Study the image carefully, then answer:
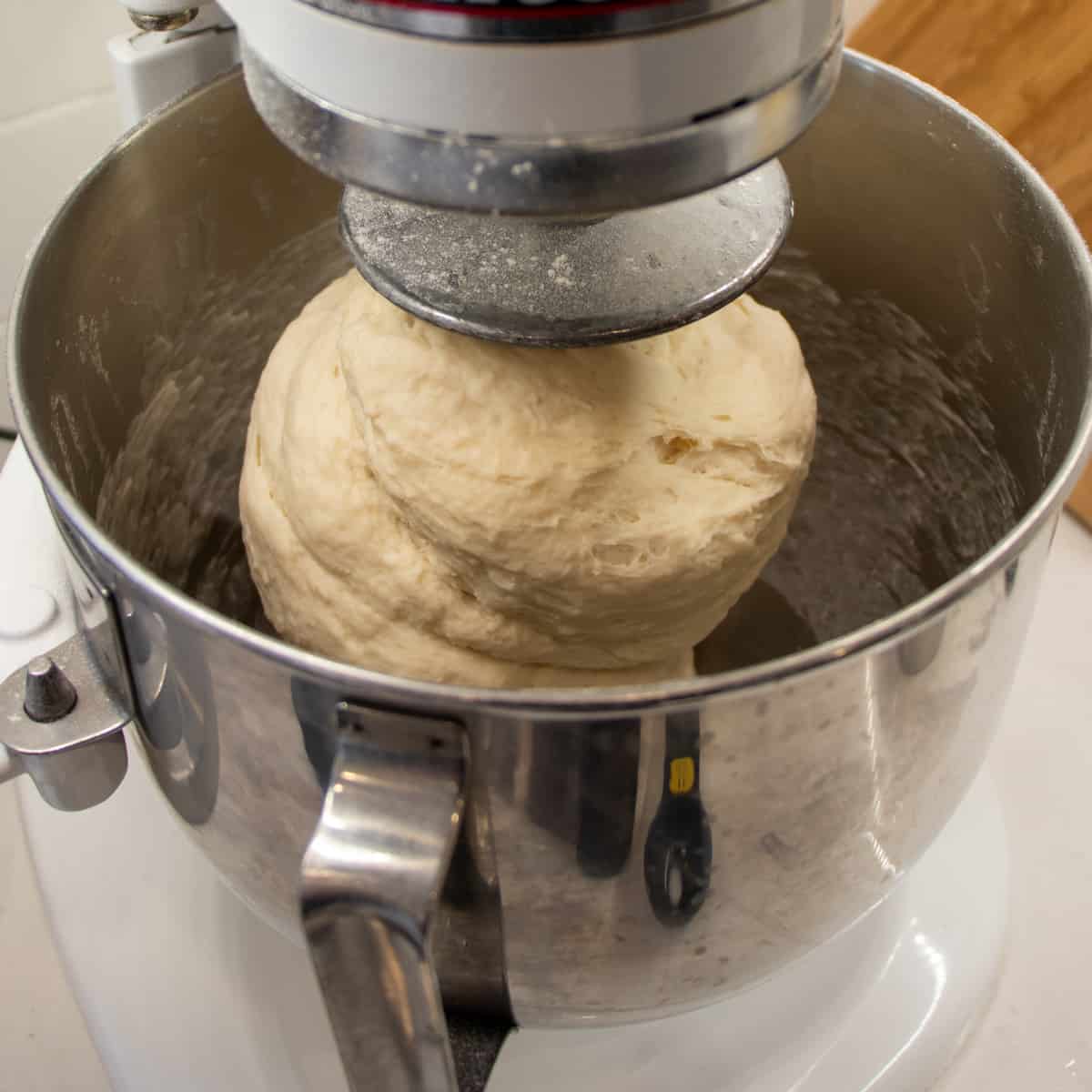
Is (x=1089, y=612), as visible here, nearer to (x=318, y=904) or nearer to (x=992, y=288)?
(x=992, y=288)

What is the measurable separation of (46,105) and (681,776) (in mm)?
793

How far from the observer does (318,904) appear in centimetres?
36

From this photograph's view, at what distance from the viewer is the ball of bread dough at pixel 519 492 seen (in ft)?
1.76

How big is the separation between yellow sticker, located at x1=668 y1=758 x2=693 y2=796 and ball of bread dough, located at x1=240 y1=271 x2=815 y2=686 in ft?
0.50

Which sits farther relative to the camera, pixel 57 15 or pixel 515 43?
pixel 57 15

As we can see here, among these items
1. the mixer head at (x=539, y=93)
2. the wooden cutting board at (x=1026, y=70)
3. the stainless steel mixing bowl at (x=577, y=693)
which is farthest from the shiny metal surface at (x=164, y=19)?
the wooden cutting board at (x=1026, y=70)

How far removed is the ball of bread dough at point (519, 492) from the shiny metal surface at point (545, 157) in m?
0.21

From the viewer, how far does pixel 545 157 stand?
318mm

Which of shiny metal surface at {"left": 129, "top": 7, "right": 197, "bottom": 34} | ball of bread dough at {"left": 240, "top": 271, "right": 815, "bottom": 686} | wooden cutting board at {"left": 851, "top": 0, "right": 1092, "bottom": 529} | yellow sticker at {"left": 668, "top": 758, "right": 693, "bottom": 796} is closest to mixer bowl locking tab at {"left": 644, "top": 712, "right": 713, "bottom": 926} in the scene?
yellow sticker at {"left": 668, "top": 758, "right": 693, "bottom": 796}

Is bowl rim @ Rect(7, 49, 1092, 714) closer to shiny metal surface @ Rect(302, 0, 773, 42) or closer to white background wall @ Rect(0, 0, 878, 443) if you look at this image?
shiny metal surface @ Rect(302, 0, 773, 42)

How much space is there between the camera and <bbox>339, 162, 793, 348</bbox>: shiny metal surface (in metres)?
0.46

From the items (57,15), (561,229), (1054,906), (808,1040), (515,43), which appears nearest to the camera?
(515,43)

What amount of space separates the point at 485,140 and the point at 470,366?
24 centimetres

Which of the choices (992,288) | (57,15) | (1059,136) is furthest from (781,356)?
(57,15)
